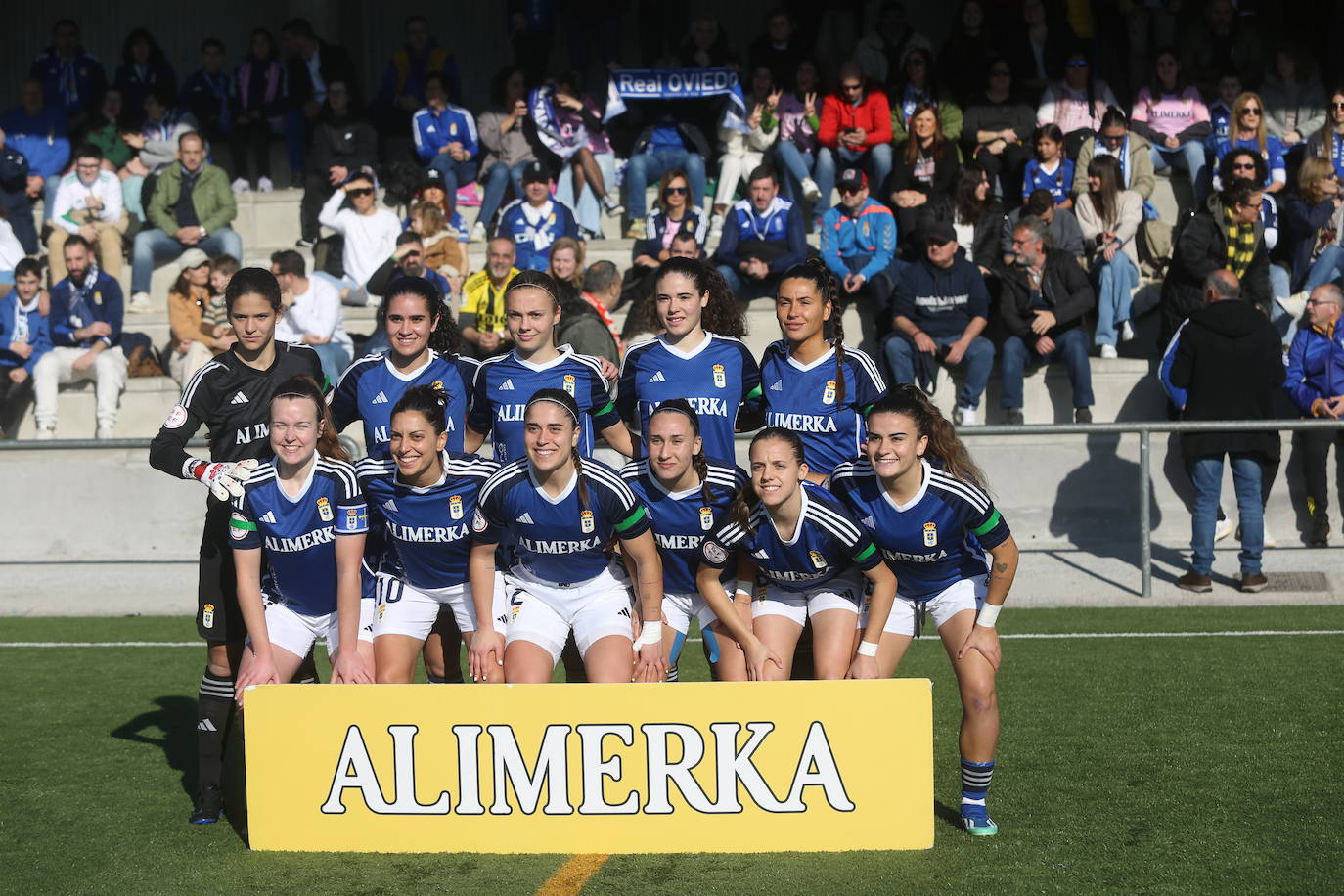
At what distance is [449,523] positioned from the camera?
5.52 m

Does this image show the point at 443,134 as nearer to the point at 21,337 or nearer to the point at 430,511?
the point at 21,337

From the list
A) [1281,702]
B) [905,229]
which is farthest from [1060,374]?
[1281,702]

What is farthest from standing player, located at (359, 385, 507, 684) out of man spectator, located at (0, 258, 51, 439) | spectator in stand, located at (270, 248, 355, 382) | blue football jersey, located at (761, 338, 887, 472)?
man spectator, located at (0, 258, 51, 439)

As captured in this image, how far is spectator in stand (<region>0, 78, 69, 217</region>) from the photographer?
13938 mm

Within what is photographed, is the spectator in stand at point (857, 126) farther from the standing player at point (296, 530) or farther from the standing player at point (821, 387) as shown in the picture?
the standing player at point (296, 530)

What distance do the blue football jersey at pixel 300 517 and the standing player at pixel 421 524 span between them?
0.19 meters

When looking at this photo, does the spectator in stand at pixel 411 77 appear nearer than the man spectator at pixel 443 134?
No

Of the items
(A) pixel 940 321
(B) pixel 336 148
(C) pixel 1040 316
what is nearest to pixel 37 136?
(B) pixel 336 148

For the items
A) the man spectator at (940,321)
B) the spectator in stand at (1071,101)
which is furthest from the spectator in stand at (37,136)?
the spectator in stand at (1071,101)

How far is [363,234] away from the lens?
Result: 12234mm

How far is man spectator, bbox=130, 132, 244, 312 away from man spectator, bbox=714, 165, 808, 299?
4455 mm

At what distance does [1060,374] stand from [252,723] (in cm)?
754

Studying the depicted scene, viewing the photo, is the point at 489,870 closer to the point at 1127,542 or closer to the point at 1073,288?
the point at 1127,542

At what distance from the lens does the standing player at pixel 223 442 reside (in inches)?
215
